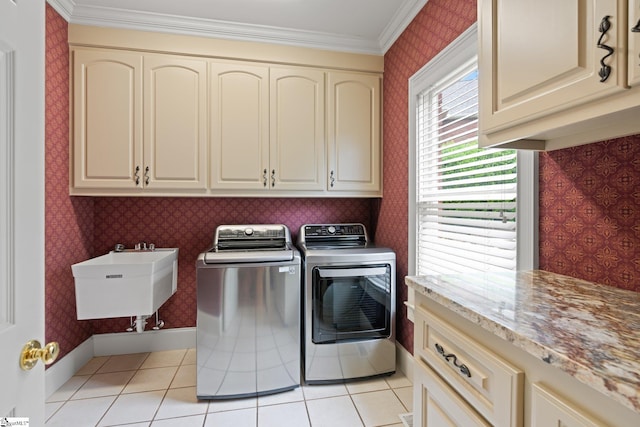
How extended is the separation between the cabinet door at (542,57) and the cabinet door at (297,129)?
1.48 metres

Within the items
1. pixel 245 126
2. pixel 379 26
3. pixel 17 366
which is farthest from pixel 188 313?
pixel 379 26

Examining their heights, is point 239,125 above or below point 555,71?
above

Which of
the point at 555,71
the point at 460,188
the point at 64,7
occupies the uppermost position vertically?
the point at 64,7

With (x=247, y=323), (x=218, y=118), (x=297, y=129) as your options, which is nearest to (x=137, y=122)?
(x=218, y=118)

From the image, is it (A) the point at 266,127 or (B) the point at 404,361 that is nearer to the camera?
(B) the point at 404,361

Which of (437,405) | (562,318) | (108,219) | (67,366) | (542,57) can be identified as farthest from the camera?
(108,219)

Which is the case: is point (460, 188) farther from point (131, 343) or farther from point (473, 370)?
point (131, 343)

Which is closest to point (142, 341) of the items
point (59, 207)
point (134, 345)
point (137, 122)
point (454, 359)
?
point (134, 345)

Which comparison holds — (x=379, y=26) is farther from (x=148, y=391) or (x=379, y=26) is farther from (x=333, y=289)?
(x=148, y=391)

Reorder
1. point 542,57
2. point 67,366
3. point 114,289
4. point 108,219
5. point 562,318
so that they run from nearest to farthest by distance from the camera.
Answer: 1. point 562,318
2. point 542,57
3. point 114,289
4. point 67,366
5. point 108,219

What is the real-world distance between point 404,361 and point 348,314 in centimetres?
59

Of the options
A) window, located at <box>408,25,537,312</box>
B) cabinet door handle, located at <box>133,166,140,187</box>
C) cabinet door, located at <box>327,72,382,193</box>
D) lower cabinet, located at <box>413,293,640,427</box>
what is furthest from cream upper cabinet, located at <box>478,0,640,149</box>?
cabinet door handle, located at <box>133,166,140,187</box>

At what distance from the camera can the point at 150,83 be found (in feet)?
7.13

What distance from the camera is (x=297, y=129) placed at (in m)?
2.38
